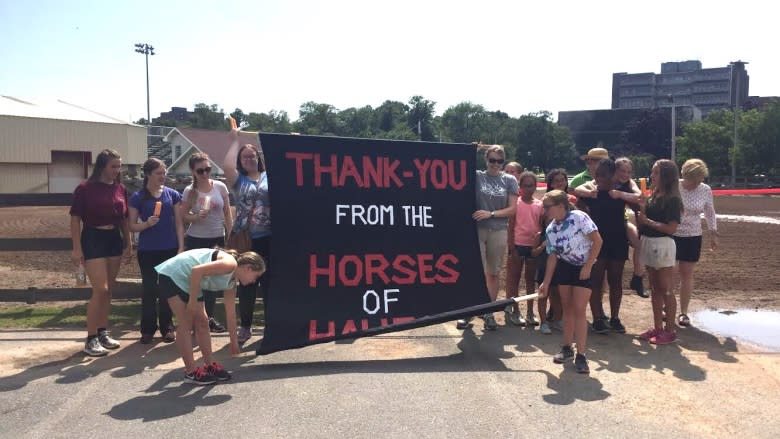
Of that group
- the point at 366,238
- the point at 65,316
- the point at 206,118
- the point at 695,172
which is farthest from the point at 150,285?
the point at 206,118

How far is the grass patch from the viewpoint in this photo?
21.2 feet

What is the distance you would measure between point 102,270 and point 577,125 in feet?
317

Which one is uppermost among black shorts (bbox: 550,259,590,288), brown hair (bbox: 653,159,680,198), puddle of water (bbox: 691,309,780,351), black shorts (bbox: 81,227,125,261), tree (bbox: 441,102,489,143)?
tree (bbox: 441,102,489,143)

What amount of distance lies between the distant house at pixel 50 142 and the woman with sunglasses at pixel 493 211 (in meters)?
38.1

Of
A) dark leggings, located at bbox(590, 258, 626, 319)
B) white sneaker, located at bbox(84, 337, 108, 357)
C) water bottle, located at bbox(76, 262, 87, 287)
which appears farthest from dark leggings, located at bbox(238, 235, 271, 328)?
dark leggings, located at bbox(590, 258, 626, 319)

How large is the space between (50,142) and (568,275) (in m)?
45.4

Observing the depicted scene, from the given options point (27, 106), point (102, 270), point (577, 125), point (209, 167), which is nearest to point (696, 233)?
point (209, 167)

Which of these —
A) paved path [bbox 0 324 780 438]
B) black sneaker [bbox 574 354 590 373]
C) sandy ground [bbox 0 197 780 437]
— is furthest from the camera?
black sneaker [bbox 574 354 590 373]

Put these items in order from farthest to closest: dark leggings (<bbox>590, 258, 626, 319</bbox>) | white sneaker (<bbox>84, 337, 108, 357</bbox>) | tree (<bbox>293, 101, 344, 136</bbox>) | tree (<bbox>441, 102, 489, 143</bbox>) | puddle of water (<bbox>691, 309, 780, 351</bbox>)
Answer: tree (<bbox>293, 101, 344, 136</bbox>) → tree (<bbox>441, 102, 489, 143</bbox>) → dark leggings (<bbox>590, 258, 626, 319</bbox>) → puddle of water (<bbox>691, 309, 780, 351</bbox>) → white sneaker (<bbox>84, 337, 108, 357</bbox>)

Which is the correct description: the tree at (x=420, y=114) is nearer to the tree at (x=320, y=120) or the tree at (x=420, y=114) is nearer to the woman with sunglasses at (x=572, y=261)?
the tree at (x=320, y=120)

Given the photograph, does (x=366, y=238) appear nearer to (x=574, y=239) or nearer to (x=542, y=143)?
(x=574, y=239)

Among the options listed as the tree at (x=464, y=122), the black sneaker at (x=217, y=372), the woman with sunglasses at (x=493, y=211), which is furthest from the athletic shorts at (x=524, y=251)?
the tree at (x=464, y=122)

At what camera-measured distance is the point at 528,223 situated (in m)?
6.50

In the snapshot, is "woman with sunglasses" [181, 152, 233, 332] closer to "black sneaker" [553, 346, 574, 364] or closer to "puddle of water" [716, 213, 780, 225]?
"black sneaker" [553, 346, 574, 364]
